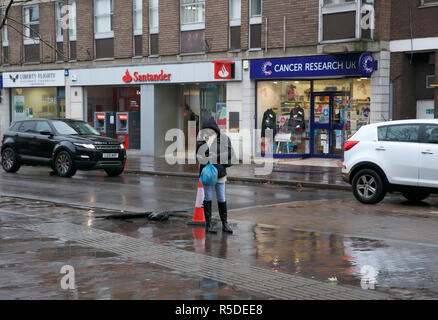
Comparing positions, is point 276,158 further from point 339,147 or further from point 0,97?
point 0,97

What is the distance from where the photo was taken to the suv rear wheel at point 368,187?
1324cm

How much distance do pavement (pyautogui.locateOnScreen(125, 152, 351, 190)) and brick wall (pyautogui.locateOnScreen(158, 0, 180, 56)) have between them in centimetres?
481

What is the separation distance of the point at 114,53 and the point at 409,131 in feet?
61.7

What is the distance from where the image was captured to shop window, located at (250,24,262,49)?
2451 centimetres

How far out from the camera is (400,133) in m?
13.2

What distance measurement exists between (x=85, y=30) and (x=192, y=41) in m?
6.58

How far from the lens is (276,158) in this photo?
25.0 metres

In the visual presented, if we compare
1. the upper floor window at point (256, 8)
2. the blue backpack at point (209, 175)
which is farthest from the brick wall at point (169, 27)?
the blue backpack at point (209, 175)

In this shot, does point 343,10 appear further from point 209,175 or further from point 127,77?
point 209,175

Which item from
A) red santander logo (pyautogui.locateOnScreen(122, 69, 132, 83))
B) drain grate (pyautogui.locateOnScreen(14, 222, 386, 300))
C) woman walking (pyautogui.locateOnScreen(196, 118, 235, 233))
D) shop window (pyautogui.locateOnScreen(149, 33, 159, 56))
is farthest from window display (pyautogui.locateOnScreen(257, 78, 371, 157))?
drain grate (pyautogui.locateOnScreen(14, 222, 386, 300))

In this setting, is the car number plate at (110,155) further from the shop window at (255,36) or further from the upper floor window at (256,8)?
the upper floor window at (256,8)

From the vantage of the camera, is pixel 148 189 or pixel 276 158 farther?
pixel 276 158

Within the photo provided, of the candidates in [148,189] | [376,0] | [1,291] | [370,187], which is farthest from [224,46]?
[1,291]
